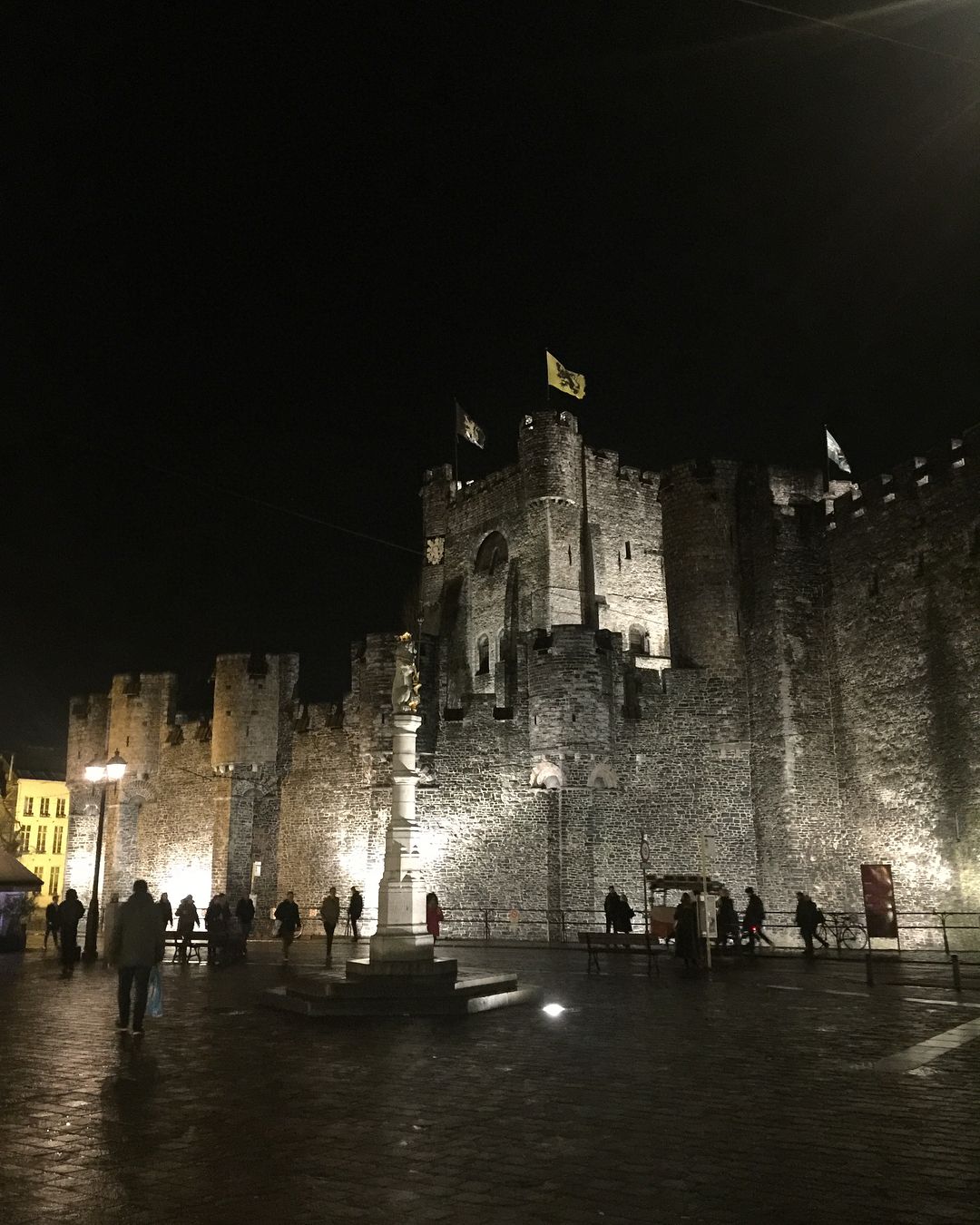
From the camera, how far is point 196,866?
110ft

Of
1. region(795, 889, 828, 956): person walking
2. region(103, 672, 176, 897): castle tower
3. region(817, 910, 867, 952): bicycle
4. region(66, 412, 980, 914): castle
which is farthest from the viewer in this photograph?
region(103, 672, 176, 897): castle tower

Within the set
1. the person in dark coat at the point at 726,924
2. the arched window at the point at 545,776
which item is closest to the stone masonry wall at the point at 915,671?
the person in dark coat at the point at 726,924

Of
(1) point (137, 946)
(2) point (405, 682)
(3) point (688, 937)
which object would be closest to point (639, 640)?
(3) point (688, 937)

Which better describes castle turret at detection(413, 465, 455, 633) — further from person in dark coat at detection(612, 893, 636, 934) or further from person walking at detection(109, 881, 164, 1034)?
person walking at detection(109, 881, 164, 1034)

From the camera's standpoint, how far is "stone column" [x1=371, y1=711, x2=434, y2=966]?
12.1 m

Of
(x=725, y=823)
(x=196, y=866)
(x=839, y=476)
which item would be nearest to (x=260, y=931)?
(x=196, y=866)

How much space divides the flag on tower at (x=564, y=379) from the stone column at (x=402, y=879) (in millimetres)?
21136

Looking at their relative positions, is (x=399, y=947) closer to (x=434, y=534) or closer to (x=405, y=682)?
(x=405, y=682)

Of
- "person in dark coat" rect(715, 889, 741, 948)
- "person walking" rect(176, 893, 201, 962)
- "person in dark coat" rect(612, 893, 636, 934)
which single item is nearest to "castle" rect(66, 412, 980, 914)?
"person in dark coat" rect(612, 893, 636, 934)

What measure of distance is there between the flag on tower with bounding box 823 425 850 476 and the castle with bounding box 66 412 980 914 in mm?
1403

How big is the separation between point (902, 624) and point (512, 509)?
44.0 ft

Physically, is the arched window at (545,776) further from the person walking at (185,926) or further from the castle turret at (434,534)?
the castle turret at (434,534)

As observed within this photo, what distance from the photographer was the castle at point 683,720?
22.0 m

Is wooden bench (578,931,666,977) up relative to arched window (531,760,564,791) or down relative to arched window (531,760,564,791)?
down
